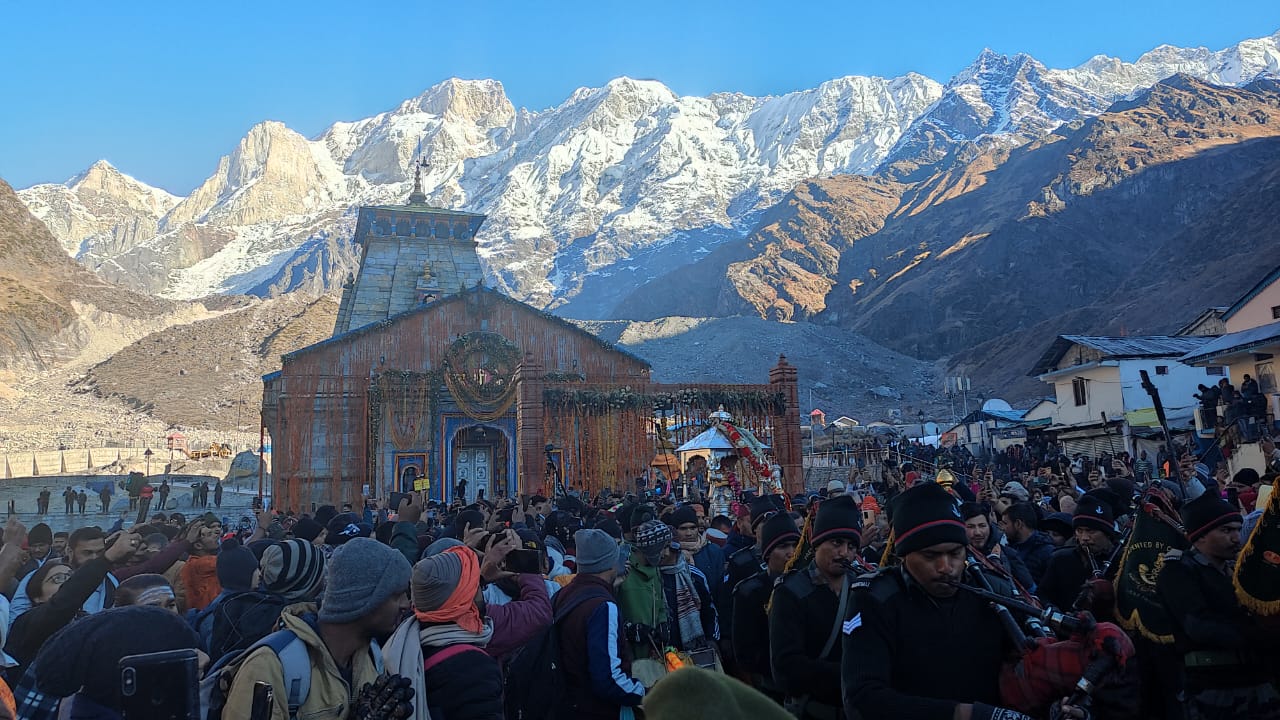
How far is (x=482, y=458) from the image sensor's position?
3172 centimetres

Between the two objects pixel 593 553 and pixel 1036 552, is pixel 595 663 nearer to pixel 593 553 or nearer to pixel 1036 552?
pixel 593 553

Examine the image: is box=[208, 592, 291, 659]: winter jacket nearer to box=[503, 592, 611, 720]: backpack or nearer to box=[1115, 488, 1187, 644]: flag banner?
box=[503, 592, 611, 720]: backpack

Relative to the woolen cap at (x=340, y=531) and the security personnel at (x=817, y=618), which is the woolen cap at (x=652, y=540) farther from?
the woolen cap at (x=340, y=531)

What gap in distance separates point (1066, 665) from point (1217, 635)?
1741 millimetres

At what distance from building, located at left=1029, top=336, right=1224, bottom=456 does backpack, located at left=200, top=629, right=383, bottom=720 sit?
33.4 meters

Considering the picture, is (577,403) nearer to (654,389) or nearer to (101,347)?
(654,389)

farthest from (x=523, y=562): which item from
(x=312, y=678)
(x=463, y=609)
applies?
(x=312, y=678)

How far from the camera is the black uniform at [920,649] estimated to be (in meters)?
3.24

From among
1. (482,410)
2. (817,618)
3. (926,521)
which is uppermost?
(482,410)

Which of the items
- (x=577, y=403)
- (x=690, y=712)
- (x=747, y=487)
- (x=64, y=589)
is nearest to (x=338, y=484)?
(x=577, y=403)

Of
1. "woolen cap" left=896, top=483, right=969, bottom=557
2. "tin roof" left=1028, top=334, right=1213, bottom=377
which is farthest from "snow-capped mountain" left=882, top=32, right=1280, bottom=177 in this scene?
"woolen cap" left=896, top=483, right=969, bottom=557

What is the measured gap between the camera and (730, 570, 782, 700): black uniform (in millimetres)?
4816

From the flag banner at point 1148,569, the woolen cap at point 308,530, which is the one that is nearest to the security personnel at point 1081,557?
the flag banner at point 1148,569

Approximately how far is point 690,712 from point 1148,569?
11.7ft
